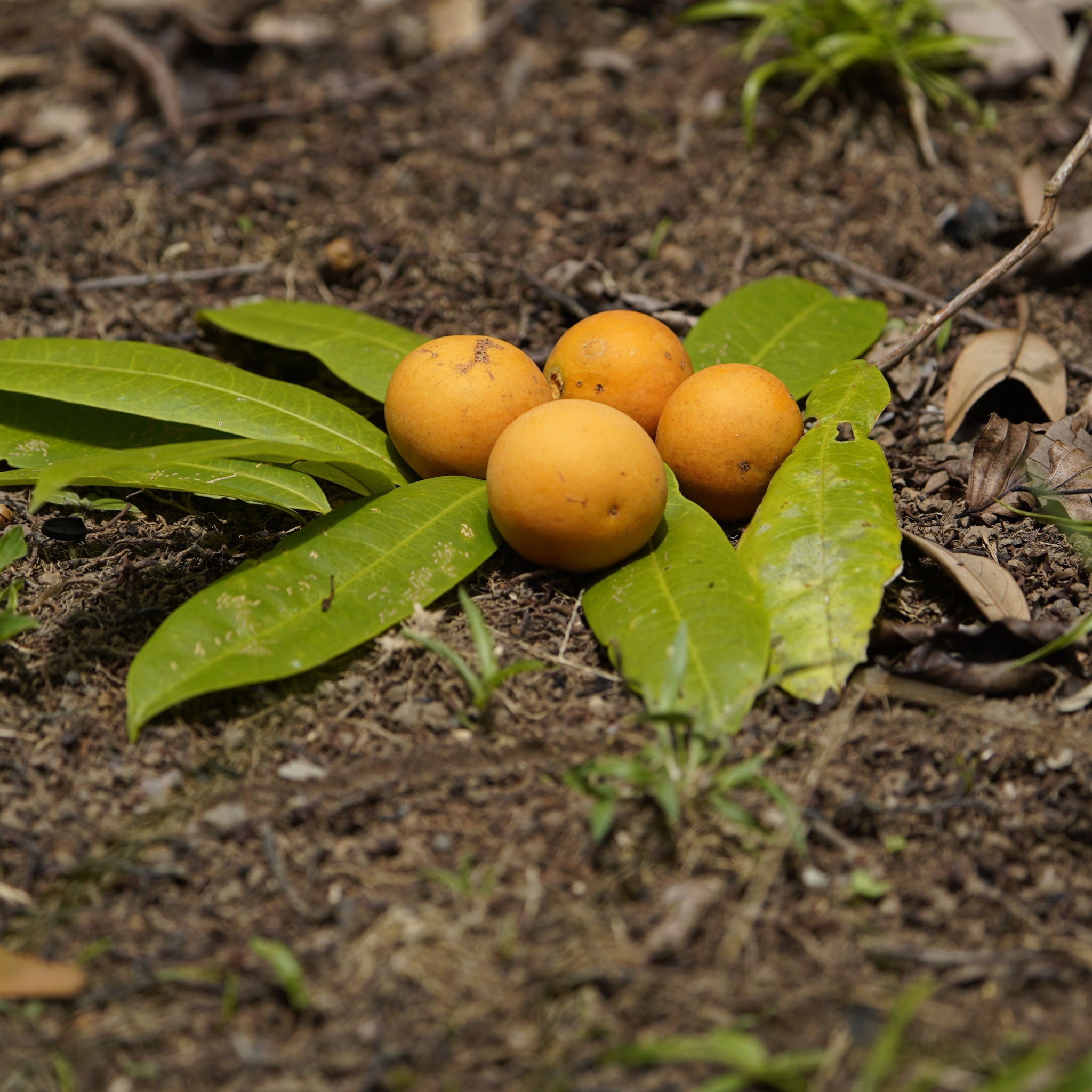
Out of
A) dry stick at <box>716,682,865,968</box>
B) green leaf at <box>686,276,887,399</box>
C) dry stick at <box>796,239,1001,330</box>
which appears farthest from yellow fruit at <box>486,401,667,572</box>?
dry stick at <box>796,239,1001,330</box>

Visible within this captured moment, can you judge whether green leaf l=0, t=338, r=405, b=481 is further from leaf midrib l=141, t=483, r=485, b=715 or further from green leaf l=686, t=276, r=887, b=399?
green leaf l=686, t=276, r=887, b=399

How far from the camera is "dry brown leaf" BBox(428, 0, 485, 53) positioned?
15.1ft

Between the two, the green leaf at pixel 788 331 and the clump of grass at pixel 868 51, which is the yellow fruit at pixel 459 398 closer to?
the green leaf at pixel 788 331

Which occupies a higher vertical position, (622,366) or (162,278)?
(622,366)

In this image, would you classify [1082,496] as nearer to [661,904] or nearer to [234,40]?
[661,904]

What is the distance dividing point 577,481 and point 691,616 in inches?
14.0

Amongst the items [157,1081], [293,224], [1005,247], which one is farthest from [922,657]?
[293,224]

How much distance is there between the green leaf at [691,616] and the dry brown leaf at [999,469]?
745 mm

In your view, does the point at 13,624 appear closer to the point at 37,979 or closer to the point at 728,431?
the point at 37,979

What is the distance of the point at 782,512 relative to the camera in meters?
2.32

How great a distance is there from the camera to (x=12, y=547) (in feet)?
7.68

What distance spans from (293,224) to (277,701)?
2.13m

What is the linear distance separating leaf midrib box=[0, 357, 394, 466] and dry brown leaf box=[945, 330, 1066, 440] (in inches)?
60.8

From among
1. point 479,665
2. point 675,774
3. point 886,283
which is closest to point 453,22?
point 886,283
